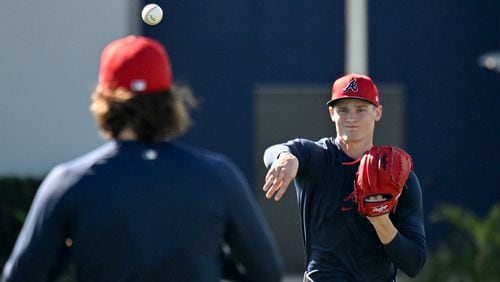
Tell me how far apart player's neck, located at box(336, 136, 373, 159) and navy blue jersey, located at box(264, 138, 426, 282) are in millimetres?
34

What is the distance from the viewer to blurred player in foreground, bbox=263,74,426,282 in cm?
521

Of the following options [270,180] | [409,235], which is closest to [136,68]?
[270,180]

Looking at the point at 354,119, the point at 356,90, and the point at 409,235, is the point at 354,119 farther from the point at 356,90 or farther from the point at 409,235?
the point at 409,235

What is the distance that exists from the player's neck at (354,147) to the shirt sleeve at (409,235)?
0.29 m

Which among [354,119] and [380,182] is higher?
[354,119]

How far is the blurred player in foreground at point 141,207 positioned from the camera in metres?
3.61

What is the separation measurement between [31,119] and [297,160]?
783 centimetres

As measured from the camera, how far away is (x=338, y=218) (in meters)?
5.51

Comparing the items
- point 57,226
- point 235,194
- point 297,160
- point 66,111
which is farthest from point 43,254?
point 66,111

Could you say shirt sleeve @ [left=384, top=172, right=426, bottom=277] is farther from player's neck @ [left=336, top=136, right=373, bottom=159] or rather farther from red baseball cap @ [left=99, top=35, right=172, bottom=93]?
red baseball cap @ [left=99, top=35, right=172, bottom=93]

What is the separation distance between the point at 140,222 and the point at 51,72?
915 cm

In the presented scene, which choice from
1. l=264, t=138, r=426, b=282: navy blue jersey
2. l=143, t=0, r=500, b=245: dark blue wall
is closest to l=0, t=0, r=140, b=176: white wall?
l=143, t=0, r=500, b=245: dark blue wall

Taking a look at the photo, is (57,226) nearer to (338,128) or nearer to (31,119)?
(338,128)

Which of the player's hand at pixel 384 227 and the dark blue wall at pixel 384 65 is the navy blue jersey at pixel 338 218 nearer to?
the player's hand at pixel 384 227
